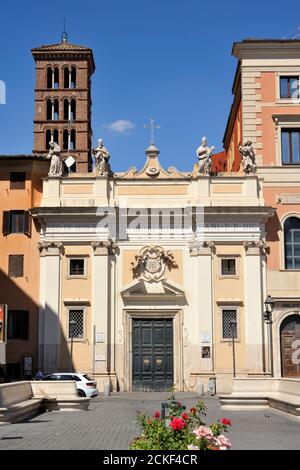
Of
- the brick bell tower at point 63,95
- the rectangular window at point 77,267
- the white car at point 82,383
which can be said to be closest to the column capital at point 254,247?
the rectangular window at point 77,267

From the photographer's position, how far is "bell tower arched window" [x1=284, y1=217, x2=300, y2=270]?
1620 inches

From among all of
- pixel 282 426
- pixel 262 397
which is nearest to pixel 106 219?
pixel 262 397

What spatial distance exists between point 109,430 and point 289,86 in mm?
28887

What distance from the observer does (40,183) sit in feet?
139

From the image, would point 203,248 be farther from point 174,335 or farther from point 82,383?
point 82,383

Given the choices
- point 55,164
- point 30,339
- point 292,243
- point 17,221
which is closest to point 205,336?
point 292,243

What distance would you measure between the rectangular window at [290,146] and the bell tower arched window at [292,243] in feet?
10.8

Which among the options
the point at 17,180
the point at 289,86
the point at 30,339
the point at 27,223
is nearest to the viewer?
the point at 30,339

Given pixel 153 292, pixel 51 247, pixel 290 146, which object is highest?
pixel 290 146

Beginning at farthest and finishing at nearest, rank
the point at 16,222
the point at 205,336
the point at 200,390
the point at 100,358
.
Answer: the point at 16,222 → the point at 205,336 → the point at 100,358 → the point at 200,390

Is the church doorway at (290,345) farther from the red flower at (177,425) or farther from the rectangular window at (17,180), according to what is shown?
the red flower at (177,425)

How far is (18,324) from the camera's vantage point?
40.4m

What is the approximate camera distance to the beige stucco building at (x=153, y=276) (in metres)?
39.7

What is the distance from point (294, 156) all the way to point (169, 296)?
10.5 meters
